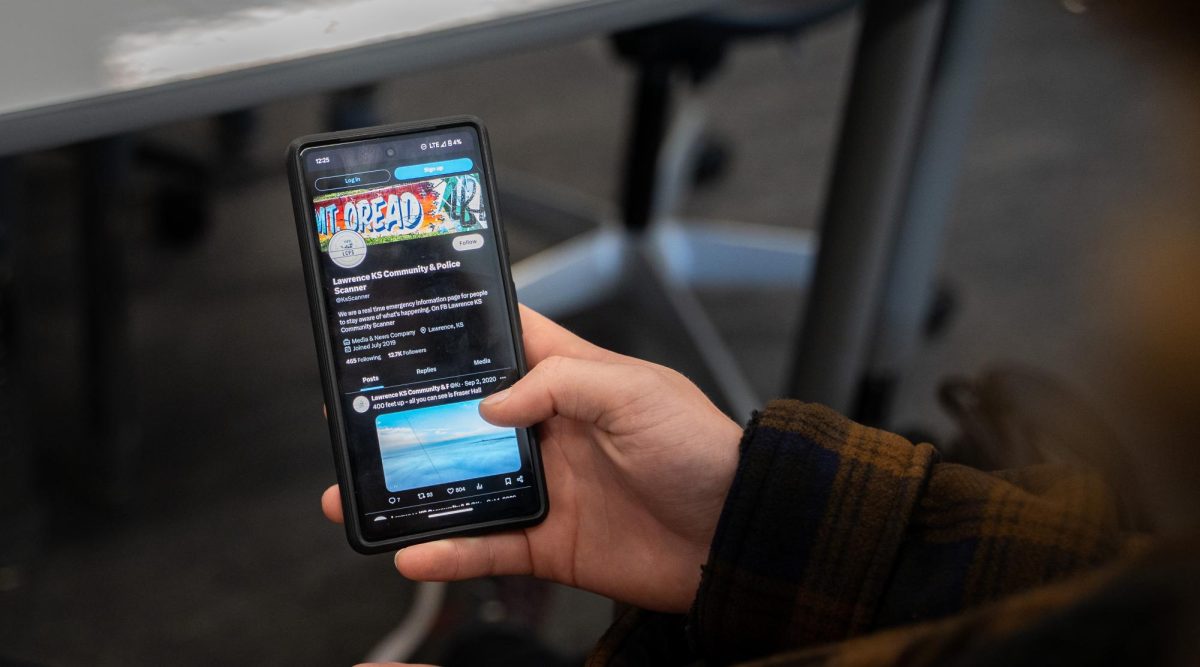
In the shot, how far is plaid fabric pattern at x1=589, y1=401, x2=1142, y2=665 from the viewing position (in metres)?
0.48

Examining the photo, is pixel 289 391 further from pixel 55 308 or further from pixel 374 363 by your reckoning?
pixel 374 363

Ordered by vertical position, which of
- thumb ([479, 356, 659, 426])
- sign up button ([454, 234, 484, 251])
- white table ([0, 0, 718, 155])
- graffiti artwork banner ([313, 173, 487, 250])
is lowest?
thumb ([479, 356, 659, 426])

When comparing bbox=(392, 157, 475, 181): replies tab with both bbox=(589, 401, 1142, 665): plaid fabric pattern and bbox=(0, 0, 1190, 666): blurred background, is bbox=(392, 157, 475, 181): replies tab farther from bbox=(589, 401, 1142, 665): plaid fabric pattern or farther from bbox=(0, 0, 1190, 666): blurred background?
bbox=(589, 401, 1142, 665): plaid fabric pattern

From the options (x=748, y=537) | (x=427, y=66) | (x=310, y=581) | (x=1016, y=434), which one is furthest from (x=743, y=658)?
(x=310, y=581)

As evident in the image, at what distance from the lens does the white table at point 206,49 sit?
0.52m

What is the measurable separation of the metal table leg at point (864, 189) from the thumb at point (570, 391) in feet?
1.46

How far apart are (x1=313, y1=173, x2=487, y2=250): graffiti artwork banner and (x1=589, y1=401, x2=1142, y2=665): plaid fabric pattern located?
8.7 inches

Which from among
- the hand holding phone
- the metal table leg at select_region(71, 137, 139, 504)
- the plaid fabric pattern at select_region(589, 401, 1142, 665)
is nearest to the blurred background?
the metal table leg at select_region(71, 137, 139, 504)

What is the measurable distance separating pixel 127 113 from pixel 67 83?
0.03 m

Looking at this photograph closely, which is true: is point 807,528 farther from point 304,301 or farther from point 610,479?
point 304,301

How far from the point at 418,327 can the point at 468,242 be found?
0.06 m

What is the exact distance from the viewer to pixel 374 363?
2.04ft

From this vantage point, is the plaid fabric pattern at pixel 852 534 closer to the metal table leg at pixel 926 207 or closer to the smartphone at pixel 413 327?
the smartphone at pixel 413 327

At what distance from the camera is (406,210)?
63 centimetres
